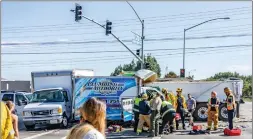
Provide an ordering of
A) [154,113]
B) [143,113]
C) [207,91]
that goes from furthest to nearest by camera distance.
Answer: [207,91]
[143,113]
[154,113]

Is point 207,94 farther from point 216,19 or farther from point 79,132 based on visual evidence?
point 79,132

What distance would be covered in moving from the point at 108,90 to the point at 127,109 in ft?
4.26

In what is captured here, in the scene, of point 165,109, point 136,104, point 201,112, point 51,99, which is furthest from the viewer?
point 201,112

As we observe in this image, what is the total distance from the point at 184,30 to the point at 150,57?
4149 cm

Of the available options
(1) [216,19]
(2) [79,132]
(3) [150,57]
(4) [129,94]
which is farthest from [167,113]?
(3) [150,57]

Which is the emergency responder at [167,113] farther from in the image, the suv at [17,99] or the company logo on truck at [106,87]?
the suv at [17,99]

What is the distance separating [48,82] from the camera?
20.6 m

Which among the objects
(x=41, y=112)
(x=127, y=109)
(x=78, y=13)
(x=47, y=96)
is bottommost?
(x=41, y=112)

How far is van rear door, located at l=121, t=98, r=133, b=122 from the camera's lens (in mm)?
18531

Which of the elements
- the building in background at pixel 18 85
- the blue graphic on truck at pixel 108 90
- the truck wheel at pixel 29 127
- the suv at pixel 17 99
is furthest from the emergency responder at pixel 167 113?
the building in background at pixel 18 85

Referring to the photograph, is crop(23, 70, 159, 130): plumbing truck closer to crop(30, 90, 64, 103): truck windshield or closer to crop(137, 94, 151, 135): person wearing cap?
crop(30, 90, 64, 103): truck windshield

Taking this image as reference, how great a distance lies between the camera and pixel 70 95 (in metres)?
20.2

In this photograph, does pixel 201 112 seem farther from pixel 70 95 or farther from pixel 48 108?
pixel 48 108

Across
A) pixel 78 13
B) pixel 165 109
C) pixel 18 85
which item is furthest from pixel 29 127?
pixel 18 85
